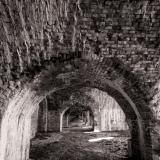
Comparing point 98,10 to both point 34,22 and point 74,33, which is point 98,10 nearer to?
point 74,33

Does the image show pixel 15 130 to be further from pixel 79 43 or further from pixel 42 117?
pixel 42 117

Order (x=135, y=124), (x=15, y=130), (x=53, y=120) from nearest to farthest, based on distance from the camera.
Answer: (x=15, y=130) → (x=135, y=124) → (x=53, y=120)

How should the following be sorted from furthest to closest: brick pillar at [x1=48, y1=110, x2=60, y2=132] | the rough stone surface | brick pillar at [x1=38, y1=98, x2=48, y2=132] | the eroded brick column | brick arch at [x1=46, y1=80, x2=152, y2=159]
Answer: brick pillar at [x1=48, y1=110, x2=60, y2=132] < brick pillar at [x1=38, y1=98, x2=48, y2=132] < brick arch at [x1=46, y1=80, x2=152, y2=159] < the eroded brick column < the rough stone surface

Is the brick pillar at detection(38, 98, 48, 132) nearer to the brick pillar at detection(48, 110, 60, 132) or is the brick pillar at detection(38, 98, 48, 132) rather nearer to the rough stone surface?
the brick pillar at detection(48, 110, 60, 132)

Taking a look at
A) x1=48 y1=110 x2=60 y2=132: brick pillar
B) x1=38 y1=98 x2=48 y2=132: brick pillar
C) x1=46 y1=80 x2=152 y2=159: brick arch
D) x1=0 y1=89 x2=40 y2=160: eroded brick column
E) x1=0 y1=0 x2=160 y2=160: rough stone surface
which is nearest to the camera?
x1=0 y1=0 x2=160 y2=160: rough stone surface

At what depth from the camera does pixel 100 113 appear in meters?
14.4

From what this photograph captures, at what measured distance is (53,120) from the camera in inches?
582

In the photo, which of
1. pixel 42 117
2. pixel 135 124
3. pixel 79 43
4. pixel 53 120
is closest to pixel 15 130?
pixel 79 43

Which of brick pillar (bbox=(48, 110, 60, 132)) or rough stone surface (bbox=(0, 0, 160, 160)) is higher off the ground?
rough stone surface (bbox=(0, 0, 160, 160))

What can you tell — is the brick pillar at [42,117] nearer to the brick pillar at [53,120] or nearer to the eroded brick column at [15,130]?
the brick pillar at [53,120]

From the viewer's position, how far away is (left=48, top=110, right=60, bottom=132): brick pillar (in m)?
14.7

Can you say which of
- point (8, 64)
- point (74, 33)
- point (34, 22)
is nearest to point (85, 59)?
point (74, 33)

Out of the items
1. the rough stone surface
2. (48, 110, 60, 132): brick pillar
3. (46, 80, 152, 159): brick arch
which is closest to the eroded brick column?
the rough stone surface

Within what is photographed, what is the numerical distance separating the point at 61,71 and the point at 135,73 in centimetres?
180
